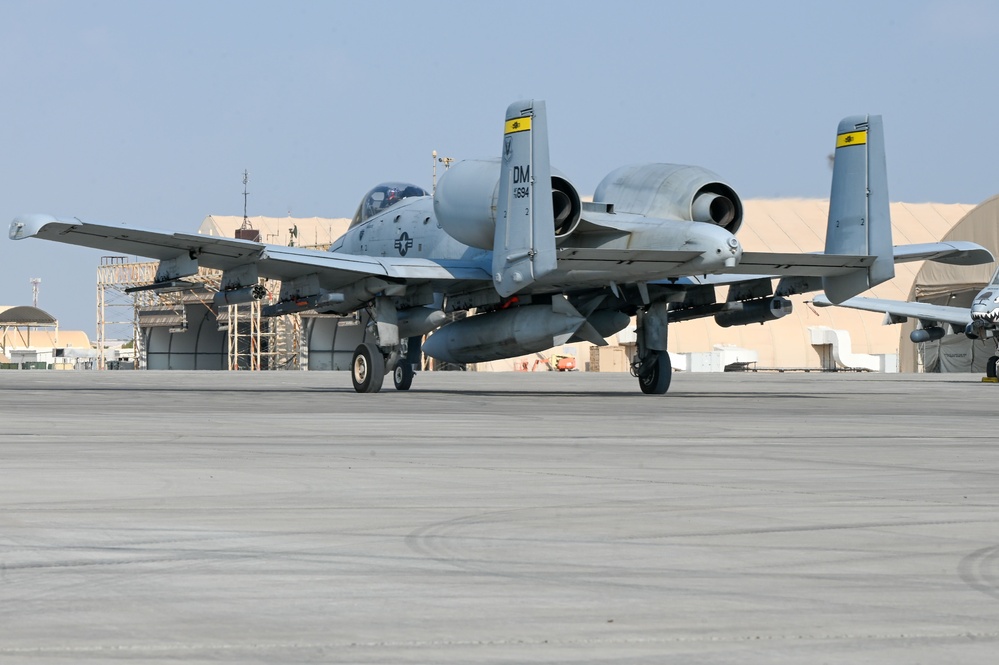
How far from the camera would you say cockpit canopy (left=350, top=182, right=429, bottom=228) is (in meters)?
26.2

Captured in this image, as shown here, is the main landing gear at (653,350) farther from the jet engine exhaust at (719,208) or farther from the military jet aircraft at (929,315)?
the military jet aircraft at (929,315)

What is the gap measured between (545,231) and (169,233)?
19.9 ft

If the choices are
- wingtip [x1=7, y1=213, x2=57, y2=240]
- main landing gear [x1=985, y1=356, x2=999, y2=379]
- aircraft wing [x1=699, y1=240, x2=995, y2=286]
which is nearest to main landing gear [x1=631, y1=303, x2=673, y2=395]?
aircraft wing [x1=699, y1=240, x2=995, y2=286]

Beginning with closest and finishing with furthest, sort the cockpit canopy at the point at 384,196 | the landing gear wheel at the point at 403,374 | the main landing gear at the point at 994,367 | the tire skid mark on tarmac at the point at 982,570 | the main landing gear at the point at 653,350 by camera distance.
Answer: the tire skid mark on tarmac at the point at 982,570 → the main landing gear at the point at 653,350 → the landing gear wheel at the point at 403,374 → the cockpit canopy at the point at 384,196 → the main landing gear at the point at 994,367

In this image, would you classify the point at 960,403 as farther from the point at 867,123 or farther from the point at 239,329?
the point at 239,329

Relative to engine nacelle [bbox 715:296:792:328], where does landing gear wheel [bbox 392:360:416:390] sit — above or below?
below

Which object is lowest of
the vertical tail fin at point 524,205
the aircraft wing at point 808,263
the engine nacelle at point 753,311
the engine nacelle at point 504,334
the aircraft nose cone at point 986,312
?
the engine nacelle at point 504,334

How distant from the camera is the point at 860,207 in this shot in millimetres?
21547

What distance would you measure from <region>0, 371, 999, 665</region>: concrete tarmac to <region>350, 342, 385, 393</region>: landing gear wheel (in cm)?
1179

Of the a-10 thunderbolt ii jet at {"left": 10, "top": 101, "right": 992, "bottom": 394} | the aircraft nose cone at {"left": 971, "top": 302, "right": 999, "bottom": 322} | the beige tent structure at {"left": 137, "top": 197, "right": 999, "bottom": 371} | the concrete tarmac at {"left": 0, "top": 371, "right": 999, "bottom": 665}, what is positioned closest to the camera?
the concrete tarmac at {"left": 0, "top": 371, "right": 999, "bottom": 665}

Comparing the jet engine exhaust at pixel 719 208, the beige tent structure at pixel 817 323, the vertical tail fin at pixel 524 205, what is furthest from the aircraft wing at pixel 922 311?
the vertical tail fin at pixel 524 205

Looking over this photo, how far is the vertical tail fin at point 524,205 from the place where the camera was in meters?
19.3

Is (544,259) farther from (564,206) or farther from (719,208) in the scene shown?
(719,208)

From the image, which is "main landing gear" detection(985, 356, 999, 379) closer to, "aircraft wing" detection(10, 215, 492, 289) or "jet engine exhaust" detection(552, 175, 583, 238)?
"jet engine exhaust" detection(552, 175, 583, 238)
